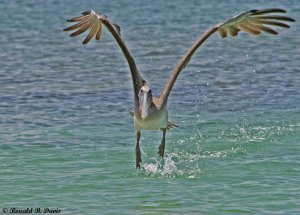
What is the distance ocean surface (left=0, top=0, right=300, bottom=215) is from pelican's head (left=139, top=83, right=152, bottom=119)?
91 cm

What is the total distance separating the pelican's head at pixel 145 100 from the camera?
38.2 ft

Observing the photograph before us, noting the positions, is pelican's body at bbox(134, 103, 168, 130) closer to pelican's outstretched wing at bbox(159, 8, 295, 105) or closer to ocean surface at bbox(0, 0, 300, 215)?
pelican's outstretched wing at bbox(159, 8, 295, 105)

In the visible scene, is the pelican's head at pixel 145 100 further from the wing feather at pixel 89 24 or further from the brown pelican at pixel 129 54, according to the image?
the wing feather at pixel 89 24

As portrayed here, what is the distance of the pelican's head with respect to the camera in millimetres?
11633

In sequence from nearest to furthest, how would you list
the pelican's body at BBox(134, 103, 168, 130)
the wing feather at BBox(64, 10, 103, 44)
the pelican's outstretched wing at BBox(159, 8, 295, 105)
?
the pelican's body at BBox(134, 103, 168, 130) < the pelican's outstretched wing at BBox(159, 8, 295, 105) < the wing feather at BBox(64, 10, 103, 44)

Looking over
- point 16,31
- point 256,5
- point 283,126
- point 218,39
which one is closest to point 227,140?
point 283,126

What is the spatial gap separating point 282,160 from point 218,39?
41.5 feet

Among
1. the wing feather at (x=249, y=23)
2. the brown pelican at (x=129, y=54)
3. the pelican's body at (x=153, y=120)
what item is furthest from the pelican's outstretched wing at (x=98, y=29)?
the wing feather at (x=249, y=23)

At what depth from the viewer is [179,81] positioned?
1941 cm

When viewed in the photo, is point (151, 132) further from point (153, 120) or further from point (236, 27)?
point (236, 27)

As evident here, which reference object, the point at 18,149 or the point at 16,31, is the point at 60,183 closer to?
the point at 18,149

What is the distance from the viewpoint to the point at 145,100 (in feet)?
38.3

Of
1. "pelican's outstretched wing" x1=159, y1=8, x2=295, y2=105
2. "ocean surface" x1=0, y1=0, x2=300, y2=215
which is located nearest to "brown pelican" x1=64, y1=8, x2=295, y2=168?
"pelican's outstretched wing" x1=159, y1=8, x2=295, y2=105

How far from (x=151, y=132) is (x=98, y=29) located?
296 centimetres
